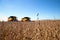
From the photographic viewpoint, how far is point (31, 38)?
2807mm

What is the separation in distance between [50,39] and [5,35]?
42.1 inches

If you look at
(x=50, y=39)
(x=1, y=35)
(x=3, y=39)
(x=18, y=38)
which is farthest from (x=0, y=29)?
(x=50, y=39)

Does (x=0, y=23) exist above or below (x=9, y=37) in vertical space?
above

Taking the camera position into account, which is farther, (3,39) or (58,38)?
(3,39)

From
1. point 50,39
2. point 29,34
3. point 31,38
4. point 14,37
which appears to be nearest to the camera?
point 50,39

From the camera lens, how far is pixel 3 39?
2672 mm

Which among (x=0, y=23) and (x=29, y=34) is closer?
(x=29, y=34)

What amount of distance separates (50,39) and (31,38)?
0.51 meters

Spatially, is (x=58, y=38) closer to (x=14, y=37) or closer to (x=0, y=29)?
(x=14, y=37)

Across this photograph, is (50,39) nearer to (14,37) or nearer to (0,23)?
(14,37)

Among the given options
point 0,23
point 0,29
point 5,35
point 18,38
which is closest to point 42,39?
point 18,38

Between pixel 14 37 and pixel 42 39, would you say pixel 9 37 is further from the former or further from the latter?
pixel 42 39

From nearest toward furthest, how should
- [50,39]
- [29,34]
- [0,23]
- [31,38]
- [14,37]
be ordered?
[50,39] < [14,37] < [31,38] < [29,34] < [0,23]

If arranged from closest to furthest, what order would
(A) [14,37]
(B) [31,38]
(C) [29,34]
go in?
(A) [14,37] → (B) [31,38] → (C) [29,34]
